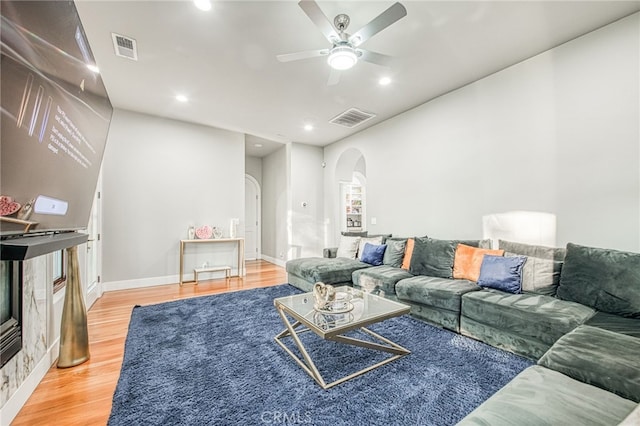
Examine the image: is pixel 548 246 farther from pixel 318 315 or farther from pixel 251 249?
pixel 251 249

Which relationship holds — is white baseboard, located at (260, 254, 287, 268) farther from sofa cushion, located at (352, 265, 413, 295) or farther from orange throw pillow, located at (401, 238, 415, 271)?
orange throw pillow, located at (401, 238, 415, 271)

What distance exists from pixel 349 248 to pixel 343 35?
124 inches

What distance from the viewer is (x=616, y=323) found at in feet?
6.33

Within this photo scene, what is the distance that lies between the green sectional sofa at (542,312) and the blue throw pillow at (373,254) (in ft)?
0.45

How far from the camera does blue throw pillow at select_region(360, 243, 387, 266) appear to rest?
4.11 metres

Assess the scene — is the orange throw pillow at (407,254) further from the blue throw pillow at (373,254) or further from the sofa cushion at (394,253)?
the blue throw pillow at (373,254)

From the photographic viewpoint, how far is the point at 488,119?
342 cm

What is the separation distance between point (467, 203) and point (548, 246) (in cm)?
102

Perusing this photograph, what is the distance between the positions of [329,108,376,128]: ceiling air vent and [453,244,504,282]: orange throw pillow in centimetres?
261

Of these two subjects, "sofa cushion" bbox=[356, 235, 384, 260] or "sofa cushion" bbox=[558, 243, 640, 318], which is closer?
"sofa cushion" bbox=[558, 243, 640, 318]

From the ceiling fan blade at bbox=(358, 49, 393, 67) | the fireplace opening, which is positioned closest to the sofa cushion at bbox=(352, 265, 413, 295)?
the ceiling fan blade at bbox=(358, 49, 393, 67)

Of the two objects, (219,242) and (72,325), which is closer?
(72,325)

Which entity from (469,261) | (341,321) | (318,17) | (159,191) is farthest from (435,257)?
(159,191)

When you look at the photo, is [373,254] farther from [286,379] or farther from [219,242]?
[219,242]
